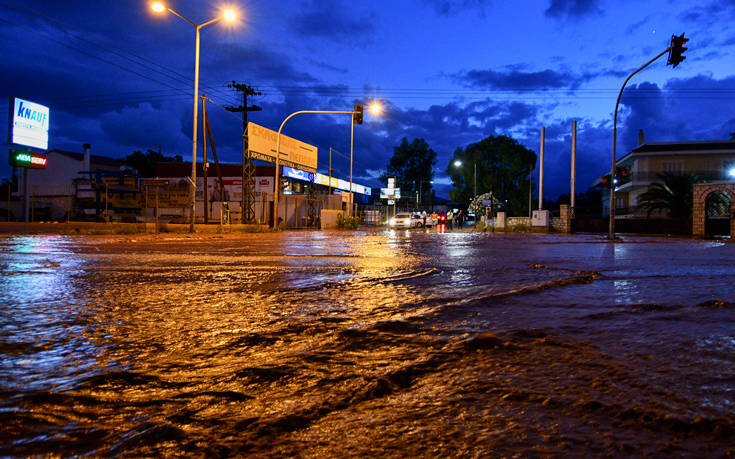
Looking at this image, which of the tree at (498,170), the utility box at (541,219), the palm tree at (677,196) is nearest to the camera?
the palm tree at (677,196)


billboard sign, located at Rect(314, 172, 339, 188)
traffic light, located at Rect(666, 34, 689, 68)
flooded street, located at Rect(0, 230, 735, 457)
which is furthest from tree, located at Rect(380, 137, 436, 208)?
flooded street, located at Rect(0, 230, 735, 457)

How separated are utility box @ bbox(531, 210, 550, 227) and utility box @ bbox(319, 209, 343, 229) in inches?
545

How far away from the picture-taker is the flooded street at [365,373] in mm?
1573

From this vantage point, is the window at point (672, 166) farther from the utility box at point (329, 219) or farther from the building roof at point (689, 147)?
the utility box at point (329, 219)

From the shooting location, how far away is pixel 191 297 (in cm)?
439

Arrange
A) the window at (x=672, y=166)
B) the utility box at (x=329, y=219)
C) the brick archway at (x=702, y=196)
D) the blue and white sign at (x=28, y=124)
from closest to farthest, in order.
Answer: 1. the brick archway at (x=702, y=196)
2. the blue and white sign at (x=28, y=124)
3. the utility box at (x=329, y=219)
4. the window at (x=672, y=166)

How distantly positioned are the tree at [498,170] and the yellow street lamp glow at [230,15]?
138ft

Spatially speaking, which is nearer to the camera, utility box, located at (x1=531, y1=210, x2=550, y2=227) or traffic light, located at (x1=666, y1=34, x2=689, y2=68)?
traffic light, located at (x1=666, y1=34, x2=689, y2=68)

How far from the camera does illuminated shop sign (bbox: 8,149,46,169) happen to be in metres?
33.4

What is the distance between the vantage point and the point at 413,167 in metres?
87.9

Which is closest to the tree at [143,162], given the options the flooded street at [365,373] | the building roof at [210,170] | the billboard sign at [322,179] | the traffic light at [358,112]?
the building roof at [210,170]

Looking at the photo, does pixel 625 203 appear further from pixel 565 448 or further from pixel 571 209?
pixel 565 448

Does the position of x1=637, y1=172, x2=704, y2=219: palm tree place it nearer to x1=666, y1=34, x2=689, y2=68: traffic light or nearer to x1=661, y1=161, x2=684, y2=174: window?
x1=661, y1=161, x2=684, y2=174: window

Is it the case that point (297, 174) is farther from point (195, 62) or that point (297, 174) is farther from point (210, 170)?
point (195, 62)
